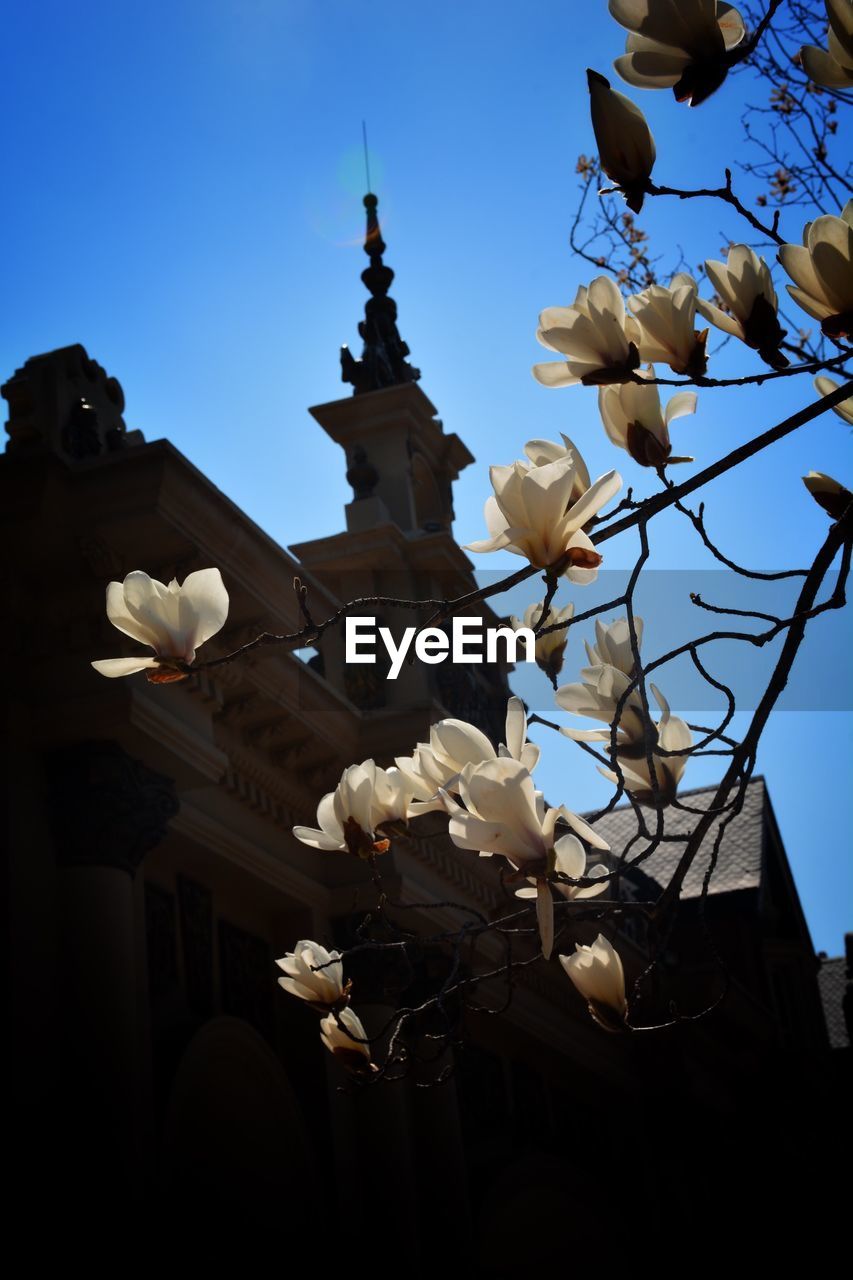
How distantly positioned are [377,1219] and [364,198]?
852 cm

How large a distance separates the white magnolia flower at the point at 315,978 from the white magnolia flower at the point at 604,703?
599mm

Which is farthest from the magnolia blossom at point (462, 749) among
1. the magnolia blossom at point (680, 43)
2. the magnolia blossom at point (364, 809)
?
the magnolia blossom at point (680, 43)

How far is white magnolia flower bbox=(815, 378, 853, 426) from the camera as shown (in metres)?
2.06

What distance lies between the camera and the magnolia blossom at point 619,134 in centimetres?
173

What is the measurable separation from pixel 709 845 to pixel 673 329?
18.5 meters

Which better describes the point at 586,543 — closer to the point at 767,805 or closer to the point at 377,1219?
the point at 377,1219

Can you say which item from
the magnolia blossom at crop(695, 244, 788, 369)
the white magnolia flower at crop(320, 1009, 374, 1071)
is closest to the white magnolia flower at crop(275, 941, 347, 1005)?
the white magnolia flower at crop(320, 1009, 374, 1071)

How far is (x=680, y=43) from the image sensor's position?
171 cm

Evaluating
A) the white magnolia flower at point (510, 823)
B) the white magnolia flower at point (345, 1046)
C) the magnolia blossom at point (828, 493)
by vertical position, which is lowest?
the white magnolia flower at point (345, 1046)

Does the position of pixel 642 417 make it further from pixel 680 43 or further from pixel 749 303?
pixel 680 43

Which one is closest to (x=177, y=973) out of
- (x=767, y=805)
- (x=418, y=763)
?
(x=418, y=763)

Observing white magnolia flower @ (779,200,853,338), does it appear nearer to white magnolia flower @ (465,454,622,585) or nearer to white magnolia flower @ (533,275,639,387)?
white magnolia flower @ (533,275,639,387)

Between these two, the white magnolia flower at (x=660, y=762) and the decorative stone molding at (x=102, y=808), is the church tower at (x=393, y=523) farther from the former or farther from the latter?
the white magnolia flower at (x=660, y=762)

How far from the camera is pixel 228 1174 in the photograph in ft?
25.8
